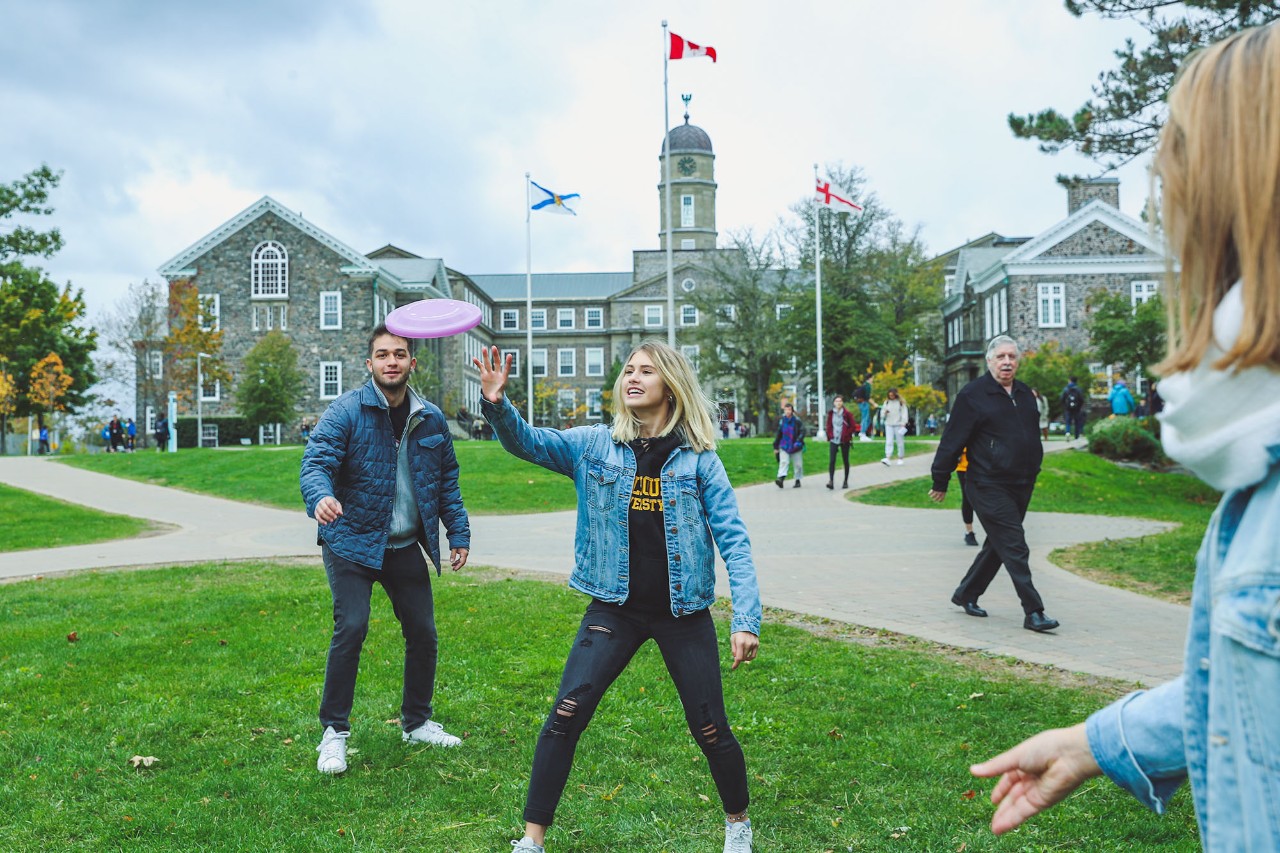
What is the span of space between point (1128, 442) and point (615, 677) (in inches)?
974

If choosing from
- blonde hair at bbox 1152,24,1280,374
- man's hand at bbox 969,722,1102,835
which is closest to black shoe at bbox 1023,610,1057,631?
man's hand at bbox 969,722,1102,835

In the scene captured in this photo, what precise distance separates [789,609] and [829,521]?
7971 millimetres

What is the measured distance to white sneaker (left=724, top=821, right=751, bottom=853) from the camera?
399 centimetres

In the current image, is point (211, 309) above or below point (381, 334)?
above

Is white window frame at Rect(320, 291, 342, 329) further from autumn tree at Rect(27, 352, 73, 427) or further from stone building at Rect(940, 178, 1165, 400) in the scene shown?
stone building at Rect(940, 178, 1165, 400)

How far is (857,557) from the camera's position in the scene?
12.5 m

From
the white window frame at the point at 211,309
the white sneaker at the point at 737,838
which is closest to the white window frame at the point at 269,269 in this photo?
the white window frame at the point at 211,309

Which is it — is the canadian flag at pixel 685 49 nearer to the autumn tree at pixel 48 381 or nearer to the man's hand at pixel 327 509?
the man's hand at pixel 327 509

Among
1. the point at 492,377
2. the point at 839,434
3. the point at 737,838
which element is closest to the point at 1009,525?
the point at 737,838

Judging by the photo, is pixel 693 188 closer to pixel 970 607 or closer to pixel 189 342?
pixel 189 342

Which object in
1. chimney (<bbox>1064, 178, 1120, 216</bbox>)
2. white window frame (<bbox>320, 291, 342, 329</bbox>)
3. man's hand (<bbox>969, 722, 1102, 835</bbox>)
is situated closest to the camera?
man's hand (<bbox>969, 722, 1102, 835</bbox>)

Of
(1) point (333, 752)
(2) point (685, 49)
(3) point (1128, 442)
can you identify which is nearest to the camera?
(1) point (333, 752)

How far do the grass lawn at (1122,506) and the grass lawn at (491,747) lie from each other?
4.56 metres

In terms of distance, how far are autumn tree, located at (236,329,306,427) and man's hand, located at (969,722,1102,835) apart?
48.8m
